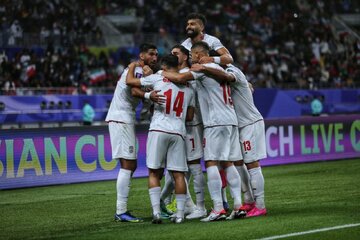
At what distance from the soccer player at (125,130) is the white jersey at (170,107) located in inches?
13.6

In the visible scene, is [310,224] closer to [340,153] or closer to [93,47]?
[340,153]

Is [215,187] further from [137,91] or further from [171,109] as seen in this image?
[137,91]

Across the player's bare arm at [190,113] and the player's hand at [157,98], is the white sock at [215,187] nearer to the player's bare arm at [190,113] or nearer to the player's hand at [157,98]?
the player's bare arm at [190,113]

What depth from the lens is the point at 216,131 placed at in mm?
11328

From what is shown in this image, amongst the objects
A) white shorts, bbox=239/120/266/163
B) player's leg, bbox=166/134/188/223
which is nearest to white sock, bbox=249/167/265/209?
white shorts, bbox=239/120/266/163

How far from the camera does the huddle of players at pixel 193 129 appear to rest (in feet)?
36.7

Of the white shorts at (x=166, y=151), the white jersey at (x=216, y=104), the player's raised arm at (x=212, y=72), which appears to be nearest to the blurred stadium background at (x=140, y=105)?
the white shorts at (x=166, y=151)

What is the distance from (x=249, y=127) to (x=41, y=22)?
2232 centimetres

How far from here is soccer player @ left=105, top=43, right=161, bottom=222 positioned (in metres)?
11.6

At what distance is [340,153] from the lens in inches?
887

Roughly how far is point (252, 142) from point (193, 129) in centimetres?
86

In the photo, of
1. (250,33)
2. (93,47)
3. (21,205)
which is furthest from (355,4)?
(21,205)

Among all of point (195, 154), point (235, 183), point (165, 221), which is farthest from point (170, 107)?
point (165, 221)

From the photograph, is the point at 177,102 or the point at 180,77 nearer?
the point at 180,77
